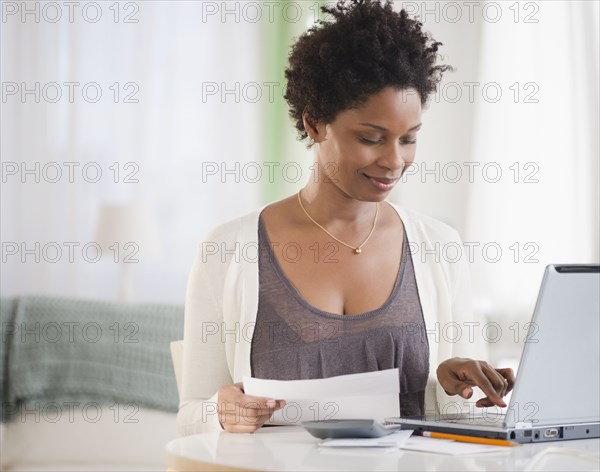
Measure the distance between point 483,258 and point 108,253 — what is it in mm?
1308

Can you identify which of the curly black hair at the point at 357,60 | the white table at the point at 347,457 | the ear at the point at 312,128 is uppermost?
the curly black hair at the point at 357,60

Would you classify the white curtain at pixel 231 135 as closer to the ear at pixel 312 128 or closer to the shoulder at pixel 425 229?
the shoulder at pixel 425 229

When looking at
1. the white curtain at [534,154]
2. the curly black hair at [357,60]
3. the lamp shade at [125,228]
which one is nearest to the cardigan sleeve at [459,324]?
the curly black hair at [357,60]

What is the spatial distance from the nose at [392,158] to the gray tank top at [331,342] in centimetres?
24

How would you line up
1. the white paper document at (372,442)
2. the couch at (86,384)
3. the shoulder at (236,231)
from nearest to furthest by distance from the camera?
1. the white paper document at (372,442)
2. the shoulder at (236,231)
3. the couch at (86,384)

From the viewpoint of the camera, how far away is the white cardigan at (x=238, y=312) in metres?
1.57

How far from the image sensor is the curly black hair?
156 centimetres

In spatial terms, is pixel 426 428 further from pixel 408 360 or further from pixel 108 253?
pixel 108 253

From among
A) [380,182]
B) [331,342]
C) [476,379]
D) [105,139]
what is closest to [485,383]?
[476,379]

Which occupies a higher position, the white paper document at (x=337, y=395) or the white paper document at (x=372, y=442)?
the white paper document at (x=337, y=395)

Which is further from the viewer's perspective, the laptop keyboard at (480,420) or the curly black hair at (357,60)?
the curly black hair at (357,60)

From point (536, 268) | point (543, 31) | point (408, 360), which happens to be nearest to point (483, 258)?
point (536, 268)

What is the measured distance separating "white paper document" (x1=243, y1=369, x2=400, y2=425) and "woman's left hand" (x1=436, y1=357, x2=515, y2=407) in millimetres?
103

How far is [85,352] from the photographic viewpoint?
9.39ft
